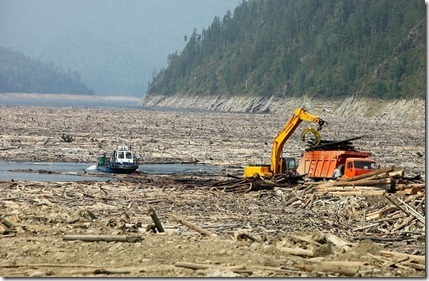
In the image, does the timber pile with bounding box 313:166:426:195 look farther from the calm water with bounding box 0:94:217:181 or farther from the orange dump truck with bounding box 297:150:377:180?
the calm water with bounding box 0:94:217:181

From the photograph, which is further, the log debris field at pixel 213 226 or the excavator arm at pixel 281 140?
the excavator arm at pixel 281 140

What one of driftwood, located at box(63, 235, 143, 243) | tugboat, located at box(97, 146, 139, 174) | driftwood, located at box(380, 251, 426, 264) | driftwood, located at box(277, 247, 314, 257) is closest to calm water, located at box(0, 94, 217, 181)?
tugboat, located at box(97, 146, 139, 174)

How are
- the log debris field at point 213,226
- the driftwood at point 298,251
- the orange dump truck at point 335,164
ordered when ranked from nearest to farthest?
the log debris field at point 213,226, the driftwood at point 298,251, the orange dump truck at point 335,164

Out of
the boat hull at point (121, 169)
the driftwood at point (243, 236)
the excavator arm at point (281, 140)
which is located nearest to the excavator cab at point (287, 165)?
the excavator arm at point (281, 140)

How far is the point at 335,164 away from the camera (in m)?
39.2

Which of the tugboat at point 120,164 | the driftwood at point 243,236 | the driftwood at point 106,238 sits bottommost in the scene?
the tugboat at point 120,164

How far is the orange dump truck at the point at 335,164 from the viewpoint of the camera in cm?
3788

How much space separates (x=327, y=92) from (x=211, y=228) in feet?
518

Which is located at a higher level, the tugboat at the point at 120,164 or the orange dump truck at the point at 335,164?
the orange dump truck at the point at 335,164

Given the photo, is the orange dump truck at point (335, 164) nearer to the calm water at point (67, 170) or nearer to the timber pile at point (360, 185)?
the timber pile at point (360, 185)

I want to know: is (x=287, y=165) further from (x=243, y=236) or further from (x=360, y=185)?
(x=243, y=236)

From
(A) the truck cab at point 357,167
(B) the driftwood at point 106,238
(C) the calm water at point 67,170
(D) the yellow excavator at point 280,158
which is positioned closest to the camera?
(B) the driftwood at point 106,238

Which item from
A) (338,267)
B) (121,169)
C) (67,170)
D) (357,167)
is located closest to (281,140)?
(357,167)

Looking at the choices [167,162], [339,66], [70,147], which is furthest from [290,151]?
[339,66]
